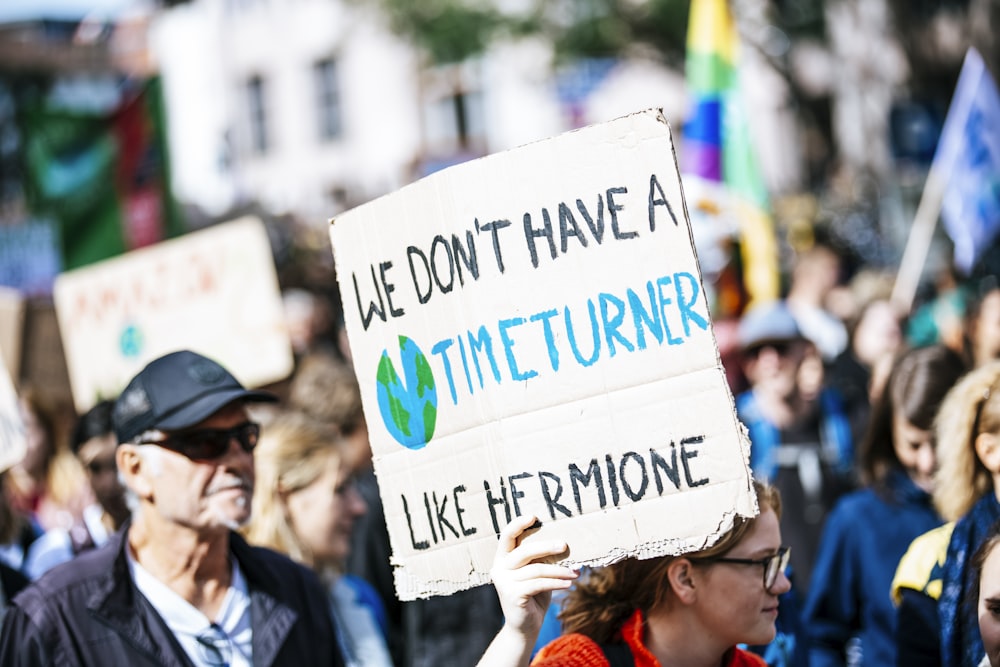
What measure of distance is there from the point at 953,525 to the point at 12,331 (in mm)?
5591

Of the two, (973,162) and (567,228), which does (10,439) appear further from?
(973,162)

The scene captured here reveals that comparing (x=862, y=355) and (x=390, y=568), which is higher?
(x=862, y=355)

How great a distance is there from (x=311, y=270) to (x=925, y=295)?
593cm

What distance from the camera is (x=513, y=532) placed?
2795 millimetres

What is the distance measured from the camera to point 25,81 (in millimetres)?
31781

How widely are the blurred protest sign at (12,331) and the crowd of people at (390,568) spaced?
204 centimetres

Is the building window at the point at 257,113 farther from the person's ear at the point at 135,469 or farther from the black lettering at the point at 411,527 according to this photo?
the black lettering at the point at 411,527

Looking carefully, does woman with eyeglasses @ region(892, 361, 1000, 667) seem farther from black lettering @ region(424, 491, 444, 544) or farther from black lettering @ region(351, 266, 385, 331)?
black lettering @ region(351, 266, 385, 331)

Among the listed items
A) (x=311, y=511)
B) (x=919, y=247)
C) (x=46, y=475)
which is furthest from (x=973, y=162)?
(x=46, y=475)

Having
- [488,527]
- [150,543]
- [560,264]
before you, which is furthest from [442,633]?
[560,264]

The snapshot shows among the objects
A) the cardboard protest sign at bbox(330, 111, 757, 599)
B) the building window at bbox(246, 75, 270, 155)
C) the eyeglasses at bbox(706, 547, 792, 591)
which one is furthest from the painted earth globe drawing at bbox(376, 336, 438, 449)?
the building window at bbox(246, 75, 270, 155)

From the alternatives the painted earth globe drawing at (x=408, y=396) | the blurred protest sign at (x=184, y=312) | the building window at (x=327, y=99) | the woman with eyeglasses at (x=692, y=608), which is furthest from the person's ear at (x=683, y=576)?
the building window at (x=327, y=99)

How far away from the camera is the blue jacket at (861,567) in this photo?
4426mm

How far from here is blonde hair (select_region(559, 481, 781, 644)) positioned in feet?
10.3
